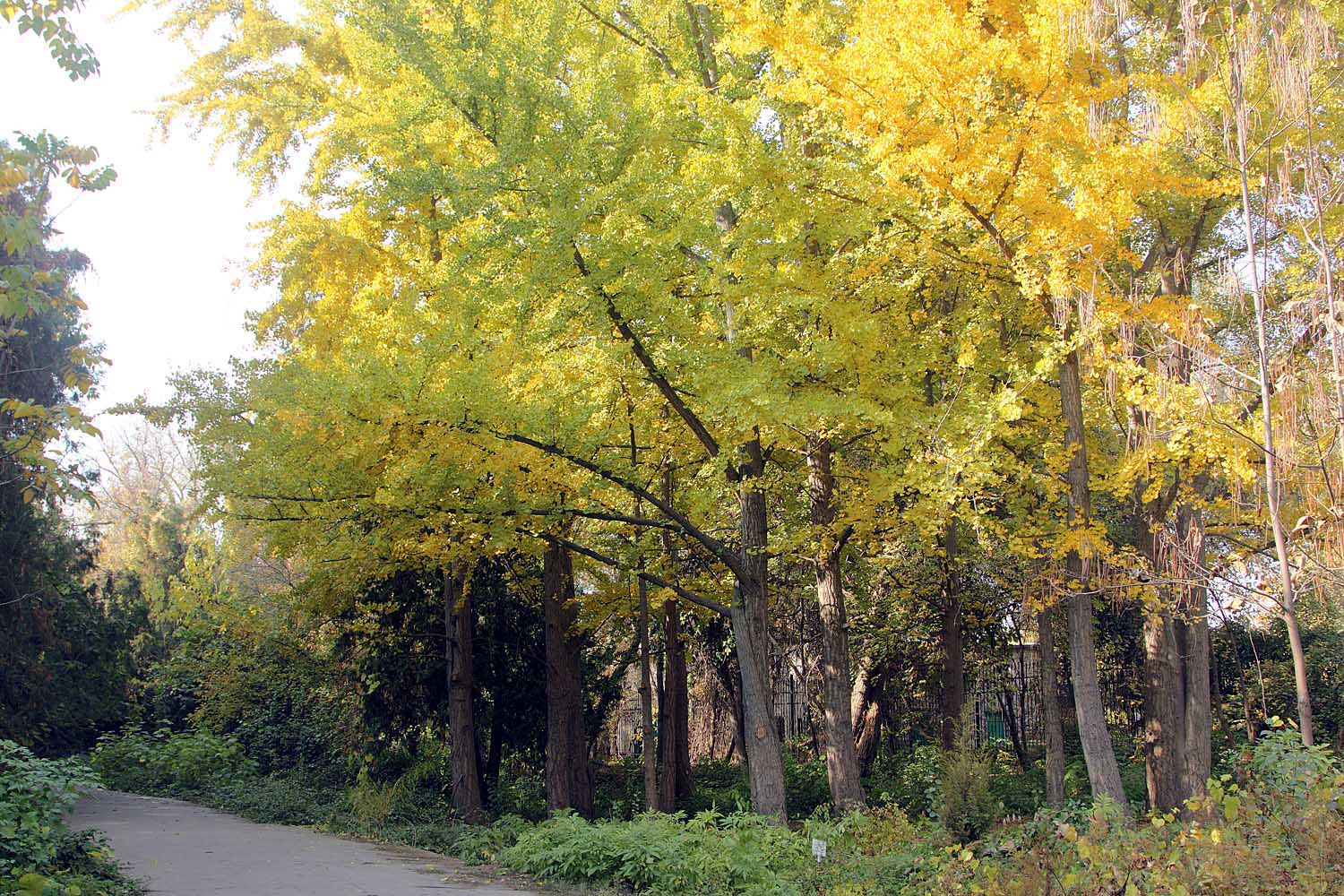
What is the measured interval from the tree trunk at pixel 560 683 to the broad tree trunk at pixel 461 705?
3.52ft

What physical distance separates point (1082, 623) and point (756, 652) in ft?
11.4

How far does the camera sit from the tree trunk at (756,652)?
11547mm

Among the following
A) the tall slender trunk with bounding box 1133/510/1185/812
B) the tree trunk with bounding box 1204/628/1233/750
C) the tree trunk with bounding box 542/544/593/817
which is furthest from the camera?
the tree trunk with bounding box 1204/628/1233/750

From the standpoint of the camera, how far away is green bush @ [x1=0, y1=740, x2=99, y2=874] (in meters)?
6.54

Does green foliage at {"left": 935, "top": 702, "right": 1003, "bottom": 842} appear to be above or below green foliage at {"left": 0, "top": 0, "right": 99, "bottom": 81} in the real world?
below

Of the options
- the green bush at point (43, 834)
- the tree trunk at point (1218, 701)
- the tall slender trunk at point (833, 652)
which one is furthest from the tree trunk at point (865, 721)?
the green bush at point (43, 834)

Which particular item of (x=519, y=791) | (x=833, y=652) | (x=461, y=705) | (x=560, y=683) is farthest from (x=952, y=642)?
(x=519, y=791)

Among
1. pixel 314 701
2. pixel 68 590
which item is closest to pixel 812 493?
pixel 314 701

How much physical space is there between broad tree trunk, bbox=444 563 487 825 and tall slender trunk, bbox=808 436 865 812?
15.8 feet

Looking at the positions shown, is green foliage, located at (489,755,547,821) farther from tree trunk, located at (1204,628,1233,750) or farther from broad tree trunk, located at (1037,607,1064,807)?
tree trunk, located at (1204,628,1233,750)

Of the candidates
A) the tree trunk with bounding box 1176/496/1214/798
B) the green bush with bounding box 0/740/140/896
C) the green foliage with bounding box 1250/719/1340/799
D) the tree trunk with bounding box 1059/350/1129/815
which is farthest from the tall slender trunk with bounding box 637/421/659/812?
the green foliage with bounding box 1250/719/1340/799

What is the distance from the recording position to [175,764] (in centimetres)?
1902

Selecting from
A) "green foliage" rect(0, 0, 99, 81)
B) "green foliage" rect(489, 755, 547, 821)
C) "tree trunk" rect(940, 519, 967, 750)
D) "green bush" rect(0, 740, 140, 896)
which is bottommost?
"green foliage" rect(489, 755, 547, 821)

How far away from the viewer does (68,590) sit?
17750 millimetres
